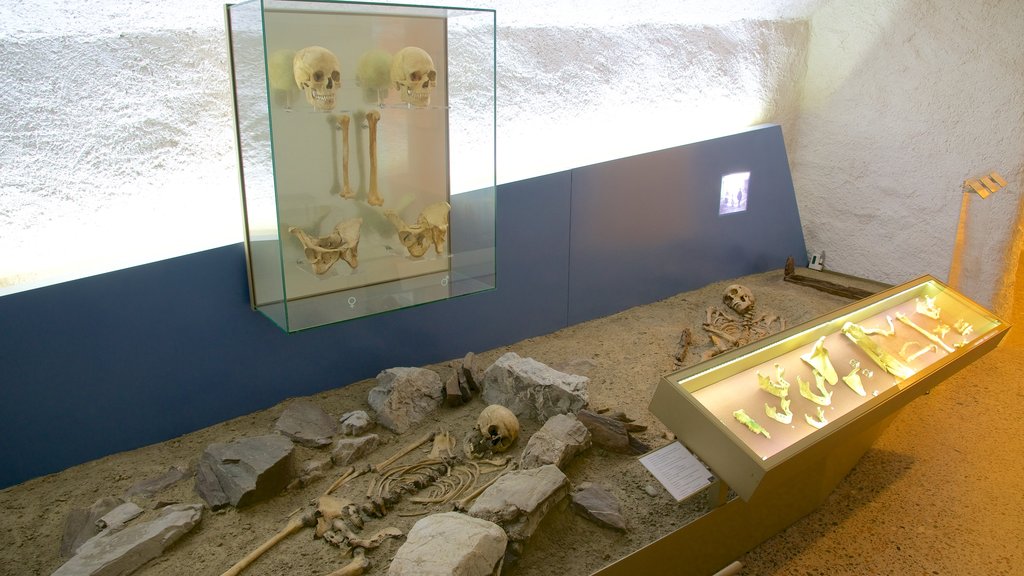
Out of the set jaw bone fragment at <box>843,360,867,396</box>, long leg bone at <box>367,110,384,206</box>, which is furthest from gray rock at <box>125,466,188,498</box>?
jaw bone fragment at <box>843,360,867,396</box>

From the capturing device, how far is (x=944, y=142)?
19.1 ft

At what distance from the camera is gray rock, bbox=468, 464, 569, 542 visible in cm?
289

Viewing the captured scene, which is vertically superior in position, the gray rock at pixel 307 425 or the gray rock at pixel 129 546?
the gray rock at pixel 307 425

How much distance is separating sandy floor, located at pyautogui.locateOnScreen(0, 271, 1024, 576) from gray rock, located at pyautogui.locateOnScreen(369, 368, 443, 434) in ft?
0.21

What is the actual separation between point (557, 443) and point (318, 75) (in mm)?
2004

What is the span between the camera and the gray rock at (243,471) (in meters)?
3.22

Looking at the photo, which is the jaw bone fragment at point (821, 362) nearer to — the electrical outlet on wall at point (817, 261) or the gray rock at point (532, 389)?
the gray rock at point (532, 389)

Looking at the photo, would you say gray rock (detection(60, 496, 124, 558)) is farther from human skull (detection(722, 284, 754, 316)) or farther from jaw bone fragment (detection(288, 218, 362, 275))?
human skull (detection(722, 284, 754, 316))

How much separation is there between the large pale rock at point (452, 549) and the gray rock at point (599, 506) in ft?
1.89

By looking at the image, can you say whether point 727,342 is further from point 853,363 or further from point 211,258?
point 211,258

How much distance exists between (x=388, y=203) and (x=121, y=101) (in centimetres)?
131

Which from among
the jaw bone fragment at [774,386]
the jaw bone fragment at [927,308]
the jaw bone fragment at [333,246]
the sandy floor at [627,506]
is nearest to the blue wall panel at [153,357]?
the sandy floor at [627,506]

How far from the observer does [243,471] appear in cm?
328

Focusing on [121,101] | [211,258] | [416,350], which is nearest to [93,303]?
[211,258]
